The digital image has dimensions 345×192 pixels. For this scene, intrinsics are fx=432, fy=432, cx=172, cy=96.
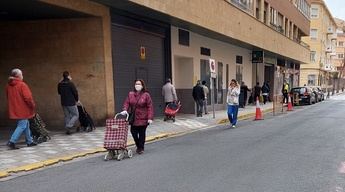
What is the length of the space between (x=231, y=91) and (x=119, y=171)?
8718mm

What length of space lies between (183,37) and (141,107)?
1167 cm

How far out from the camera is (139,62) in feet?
55.5

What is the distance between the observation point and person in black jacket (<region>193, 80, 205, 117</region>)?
1919 cm

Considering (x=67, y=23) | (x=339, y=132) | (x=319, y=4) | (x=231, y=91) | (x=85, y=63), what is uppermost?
(x=319, y=4)

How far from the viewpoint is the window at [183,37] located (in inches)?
795

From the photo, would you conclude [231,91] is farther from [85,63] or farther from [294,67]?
[294,67]

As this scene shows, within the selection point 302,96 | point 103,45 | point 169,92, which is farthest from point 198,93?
point 302,96

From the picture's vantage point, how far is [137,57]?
16.8 metres

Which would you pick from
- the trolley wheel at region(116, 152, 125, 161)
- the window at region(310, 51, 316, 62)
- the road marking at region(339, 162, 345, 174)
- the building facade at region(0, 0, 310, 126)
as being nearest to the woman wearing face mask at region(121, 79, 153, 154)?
the trolley wheel at region(116, 152, 125, 161)

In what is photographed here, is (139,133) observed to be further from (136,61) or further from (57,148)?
(136,61)

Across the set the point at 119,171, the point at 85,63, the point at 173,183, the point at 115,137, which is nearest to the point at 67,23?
the point at 85,63

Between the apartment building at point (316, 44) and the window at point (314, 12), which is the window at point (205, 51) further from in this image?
the window at point (314, 12)

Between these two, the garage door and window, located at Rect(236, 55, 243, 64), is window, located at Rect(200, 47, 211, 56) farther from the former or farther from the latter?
window, located at Rect(236, 55, 243, 64)

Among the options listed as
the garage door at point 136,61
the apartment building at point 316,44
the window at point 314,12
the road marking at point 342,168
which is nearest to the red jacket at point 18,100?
the garage door at point 136,61
